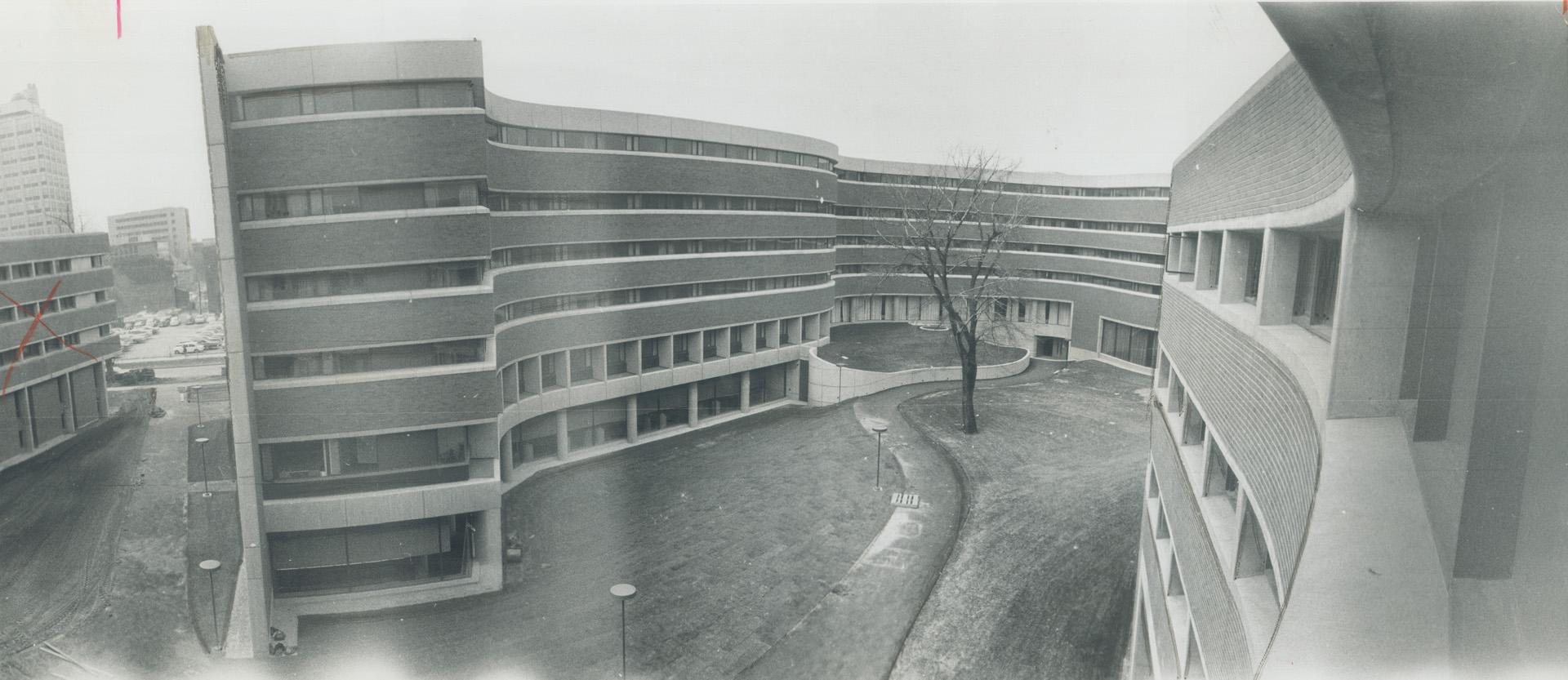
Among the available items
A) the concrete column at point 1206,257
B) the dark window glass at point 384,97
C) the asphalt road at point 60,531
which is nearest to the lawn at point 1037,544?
the concrete column at point 1206,257

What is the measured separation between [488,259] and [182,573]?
9.90m

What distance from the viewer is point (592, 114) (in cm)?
2209

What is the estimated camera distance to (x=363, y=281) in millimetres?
15172

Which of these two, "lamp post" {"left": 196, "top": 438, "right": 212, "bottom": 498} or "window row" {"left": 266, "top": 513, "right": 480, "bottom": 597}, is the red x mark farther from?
"window row" {"left": 266, "top": 513, "right": 480, "bottom": 597}

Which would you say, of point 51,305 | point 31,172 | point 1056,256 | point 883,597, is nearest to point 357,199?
point 31,172

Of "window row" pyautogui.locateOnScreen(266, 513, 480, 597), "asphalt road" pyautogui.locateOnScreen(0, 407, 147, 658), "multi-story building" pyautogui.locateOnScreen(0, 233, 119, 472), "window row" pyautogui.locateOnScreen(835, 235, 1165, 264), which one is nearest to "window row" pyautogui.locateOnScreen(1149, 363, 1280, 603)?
"window row" pyautogui.locateOnScreen(266, 513, 480, 597)

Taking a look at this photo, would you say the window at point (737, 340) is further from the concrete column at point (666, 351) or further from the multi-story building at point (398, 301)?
the multi-story building at point (398, 301)

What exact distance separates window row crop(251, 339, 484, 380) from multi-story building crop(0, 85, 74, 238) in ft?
16.2

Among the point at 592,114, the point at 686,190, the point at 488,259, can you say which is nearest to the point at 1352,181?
the point at 488,259

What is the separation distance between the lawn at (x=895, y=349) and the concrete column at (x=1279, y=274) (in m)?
25.6

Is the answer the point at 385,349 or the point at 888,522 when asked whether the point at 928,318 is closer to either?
the point at 888,522

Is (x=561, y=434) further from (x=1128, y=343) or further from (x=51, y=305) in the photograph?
(x=1128, y=343)

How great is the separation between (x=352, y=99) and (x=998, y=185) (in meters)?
33.2

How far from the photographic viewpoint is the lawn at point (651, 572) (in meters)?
13.5
